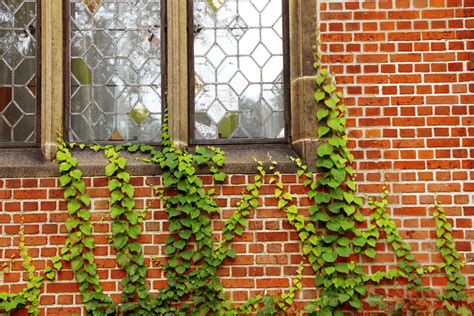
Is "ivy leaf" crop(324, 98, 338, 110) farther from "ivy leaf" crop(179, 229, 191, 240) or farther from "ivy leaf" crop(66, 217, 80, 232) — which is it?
"ivy leaf" crop(66, 217, 80, 232)

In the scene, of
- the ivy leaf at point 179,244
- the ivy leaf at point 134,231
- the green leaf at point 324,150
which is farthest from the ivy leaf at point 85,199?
the green leaf at point 324,150

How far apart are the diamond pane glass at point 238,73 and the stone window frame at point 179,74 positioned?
14cm

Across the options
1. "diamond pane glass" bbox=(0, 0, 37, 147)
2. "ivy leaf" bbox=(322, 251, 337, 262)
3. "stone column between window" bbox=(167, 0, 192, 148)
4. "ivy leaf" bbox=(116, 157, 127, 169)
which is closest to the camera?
"ivy leaf" bbox=(322, 251, 337, 262)

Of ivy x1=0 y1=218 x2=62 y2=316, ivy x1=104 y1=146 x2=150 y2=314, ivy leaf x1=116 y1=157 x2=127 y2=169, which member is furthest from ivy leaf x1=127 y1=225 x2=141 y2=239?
ivy x1=0 y1=218 x2=62 y2=316

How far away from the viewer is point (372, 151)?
409 centimetres

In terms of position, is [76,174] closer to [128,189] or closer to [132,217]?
[128,189]

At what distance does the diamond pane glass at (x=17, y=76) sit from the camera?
4293 millimetres

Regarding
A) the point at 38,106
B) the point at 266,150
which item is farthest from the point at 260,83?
Result: the point at 38,106

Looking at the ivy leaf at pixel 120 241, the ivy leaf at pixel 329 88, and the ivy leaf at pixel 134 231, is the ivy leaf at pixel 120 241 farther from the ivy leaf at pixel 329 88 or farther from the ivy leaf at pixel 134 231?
the ivy leaf at pixel 329 88

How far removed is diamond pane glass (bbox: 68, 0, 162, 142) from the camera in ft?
14.2

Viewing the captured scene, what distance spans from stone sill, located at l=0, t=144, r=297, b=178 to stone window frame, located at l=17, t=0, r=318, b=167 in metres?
0.08

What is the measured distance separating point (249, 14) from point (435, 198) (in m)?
2.00

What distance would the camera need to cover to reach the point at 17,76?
431 cm

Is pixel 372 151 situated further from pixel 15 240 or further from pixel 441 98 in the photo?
pixel 15 240
